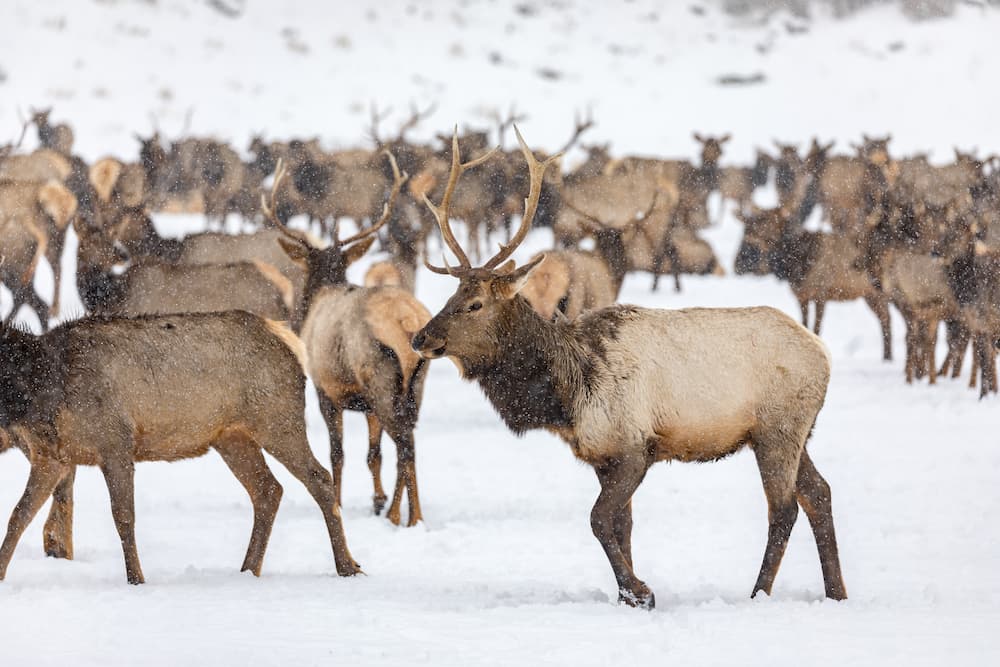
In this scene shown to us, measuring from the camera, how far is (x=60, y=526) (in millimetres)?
6777

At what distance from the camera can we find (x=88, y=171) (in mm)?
23297

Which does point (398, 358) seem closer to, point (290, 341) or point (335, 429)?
point (335, 429)

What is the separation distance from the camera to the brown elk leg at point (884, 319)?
15547mm

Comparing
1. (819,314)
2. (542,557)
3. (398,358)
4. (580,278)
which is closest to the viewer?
→ (542,557)

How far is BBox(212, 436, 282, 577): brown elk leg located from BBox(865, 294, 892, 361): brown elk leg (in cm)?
1017

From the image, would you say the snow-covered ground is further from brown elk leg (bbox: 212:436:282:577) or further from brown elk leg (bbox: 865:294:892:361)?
brown elk leg (bbox: 865:294:892:361)

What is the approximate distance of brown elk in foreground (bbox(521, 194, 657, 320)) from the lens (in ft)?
41.3

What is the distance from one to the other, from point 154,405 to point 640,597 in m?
2.17

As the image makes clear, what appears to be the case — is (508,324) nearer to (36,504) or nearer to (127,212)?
(36,504)

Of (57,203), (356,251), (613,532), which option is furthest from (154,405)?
(57,203)

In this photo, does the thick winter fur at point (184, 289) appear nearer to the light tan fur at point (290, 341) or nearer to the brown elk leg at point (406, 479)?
the brown elk leg at point (406, 479)

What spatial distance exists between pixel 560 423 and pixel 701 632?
1.11 meters

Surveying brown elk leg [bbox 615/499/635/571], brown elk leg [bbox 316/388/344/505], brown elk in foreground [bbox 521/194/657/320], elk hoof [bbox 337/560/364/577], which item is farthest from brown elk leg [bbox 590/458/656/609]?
brown elk in foreground [bbox 521/194/657/320]

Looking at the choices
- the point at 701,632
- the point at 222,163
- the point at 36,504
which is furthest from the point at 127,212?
the point at 222,163
